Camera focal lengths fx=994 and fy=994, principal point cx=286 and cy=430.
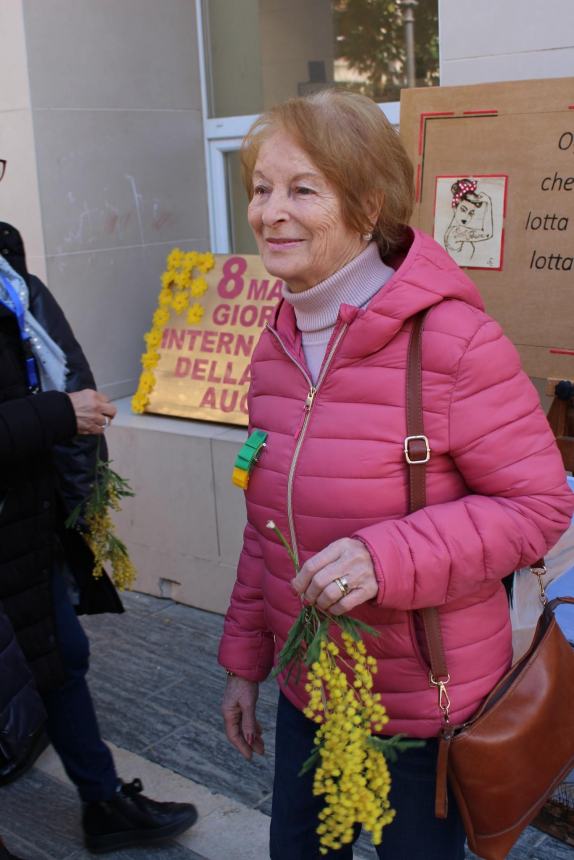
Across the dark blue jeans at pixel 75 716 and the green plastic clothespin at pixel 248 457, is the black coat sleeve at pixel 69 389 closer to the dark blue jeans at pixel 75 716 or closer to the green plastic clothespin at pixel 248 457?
the dark blue jeans at pixel 75 716

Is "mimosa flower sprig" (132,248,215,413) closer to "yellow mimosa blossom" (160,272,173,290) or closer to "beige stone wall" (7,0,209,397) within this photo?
"yellow mimosa blossom" (160,272,173,290)

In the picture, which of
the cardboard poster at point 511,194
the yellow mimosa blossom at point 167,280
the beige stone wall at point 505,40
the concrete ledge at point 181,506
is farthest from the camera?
the yellow mimosa blossom at point 167,280

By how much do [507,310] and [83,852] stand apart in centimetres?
207

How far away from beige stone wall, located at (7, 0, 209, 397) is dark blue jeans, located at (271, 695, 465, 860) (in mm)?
3124

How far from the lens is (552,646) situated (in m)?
1.81

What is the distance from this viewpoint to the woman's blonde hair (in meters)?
1.75

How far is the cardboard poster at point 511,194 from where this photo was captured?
288 centimetres

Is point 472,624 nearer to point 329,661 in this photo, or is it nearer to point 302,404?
point 329,661

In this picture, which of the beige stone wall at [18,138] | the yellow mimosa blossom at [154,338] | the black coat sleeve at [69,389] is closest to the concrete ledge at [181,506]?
the yellow mimosa blossom at [154,338]

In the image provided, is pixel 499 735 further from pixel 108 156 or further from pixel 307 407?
pixel 108 156

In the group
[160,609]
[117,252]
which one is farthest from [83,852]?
[117,252]

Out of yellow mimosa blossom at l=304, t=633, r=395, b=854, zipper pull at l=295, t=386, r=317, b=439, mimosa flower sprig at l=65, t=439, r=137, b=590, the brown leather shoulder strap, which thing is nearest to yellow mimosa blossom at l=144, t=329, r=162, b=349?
mimosa flower sprig at l=65, t=439, r=137, b=590

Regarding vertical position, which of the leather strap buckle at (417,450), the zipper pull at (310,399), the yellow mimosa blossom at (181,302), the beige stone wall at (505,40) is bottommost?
the yellow mimosa blossom at (181,302)

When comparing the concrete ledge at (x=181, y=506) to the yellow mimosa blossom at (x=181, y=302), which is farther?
the yellow mimosa blossom at (x=181, y=302)
